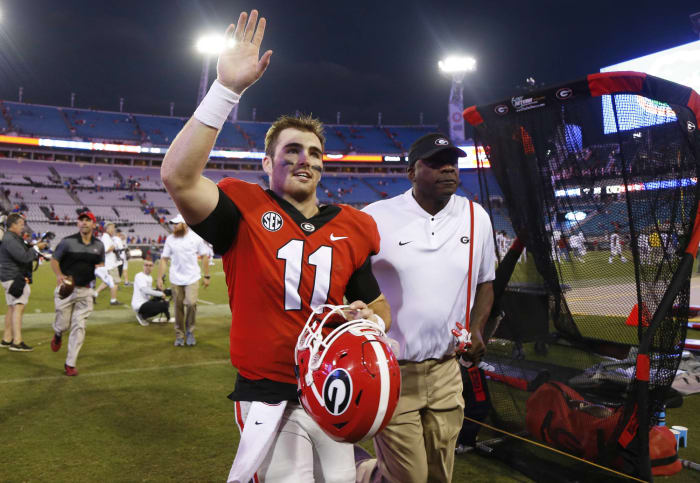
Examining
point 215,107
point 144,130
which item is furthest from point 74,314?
point 144,130

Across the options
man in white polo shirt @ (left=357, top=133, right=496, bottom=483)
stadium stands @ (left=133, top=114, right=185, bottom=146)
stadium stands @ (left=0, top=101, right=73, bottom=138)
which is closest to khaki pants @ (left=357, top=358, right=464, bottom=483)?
man in white polo shirt @ (left=357, top=133, right=496, bottom=483)

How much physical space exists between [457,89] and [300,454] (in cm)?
3843

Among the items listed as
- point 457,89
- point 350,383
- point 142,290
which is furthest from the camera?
point 457,89

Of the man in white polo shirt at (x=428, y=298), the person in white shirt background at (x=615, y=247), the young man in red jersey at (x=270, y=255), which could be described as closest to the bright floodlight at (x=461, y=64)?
the person in white shirt background at (x=615, y=247)

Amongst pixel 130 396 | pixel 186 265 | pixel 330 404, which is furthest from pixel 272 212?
pixel 186 265

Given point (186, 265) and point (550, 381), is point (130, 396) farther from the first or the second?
point (550, 381)

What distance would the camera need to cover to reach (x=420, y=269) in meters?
3.02

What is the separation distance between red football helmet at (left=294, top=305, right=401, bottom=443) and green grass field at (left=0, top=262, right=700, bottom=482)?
2466 mm

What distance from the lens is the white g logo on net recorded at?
1.80 metres

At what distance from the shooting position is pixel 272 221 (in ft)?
7.28

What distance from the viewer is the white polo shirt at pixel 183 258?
322 inches

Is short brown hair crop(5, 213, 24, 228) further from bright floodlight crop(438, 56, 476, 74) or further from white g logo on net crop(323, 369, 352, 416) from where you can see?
bright floodlight crop(438, 56, 476, 74)

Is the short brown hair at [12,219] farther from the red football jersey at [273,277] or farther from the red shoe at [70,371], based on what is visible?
the red football jersey at [273,277]

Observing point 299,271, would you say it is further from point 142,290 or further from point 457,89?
point 457,89
